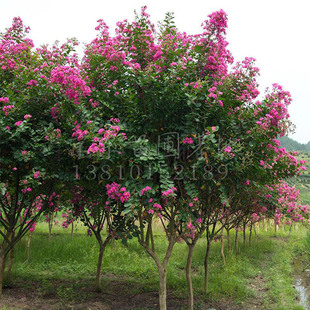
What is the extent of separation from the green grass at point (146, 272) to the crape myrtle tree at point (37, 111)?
10.4 ft

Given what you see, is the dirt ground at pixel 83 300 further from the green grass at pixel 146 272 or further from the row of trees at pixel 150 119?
the row of trees at pixel 150 119

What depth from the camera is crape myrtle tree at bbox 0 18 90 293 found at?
4434mm

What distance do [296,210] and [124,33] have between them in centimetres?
717

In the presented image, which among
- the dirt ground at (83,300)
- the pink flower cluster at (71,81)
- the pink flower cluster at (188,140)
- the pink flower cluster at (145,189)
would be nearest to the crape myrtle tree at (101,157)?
the pink flower cluster at (145,189)

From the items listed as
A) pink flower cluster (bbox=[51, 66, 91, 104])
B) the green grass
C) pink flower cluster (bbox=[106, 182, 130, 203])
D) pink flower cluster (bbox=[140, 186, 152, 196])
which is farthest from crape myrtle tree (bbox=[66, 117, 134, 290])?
the green grass

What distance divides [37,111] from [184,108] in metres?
2.41

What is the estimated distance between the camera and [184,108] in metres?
4.55

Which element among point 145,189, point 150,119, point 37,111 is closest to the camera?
point 145,189

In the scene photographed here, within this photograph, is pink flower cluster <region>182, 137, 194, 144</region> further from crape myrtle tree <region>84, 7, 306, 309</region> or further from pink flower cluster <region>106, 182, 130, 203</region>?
pink flower cluster <region>106, 182, 130, 203</region>

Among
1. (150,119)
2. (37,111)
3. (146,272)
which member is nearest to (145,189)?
(150,119)

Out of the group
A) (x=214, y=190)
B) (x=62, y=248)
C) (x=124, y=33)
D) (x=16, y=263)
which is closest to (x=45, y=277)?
(x=16, y=263)

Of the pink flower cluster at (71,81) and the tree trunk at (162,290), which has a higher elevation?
the pink flower cluster at (71,81)

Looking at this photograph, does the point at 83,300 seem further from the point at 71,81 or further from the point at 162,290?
the point at 71,81

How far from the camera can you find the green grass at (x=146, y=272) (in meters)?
6.98
